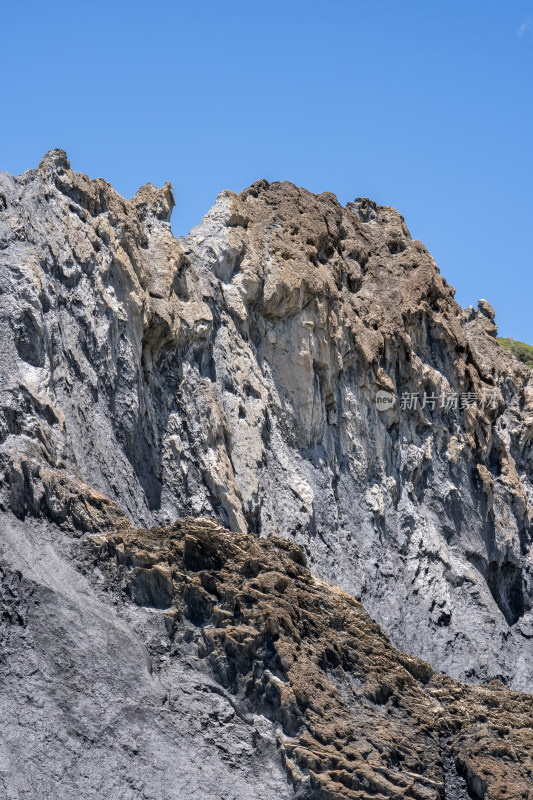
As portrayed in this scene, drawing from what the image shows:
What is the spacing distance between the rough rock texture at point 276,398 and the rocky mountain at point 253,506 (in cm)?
8

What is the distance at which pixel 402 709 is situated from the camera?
22375 mm

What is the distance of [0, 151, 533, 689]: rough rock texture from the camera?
→ 25.3m

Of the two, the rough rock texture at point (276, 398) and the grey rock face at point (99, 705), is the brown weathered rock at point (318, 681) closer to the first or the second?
the grey rock face at point (99, 705)

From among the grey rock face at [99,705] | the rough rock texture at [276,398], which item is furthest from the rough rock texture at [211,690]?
the rough rock texture at [276,398]

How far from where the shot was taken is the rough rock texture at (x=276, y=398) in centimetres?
2534

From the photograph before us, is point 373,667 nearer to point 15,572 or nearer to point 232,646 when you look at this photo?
point 232,646

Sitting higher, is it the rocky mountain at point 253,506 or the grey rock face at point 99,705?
the rocky mountain at point 253,506

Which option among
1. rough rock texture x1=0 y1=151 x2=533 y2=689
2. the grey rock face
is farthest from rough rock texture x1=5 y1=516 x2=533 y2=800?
rough rock texture x1=0 y1=151 x2=533 y2=689

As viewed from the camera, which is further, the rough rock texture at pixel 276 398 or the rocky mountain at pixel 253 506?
the rough rock texture at pixel 276 398

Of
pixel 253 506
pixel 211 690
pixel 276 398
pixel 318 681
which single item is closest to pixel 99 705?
pixel 211 690

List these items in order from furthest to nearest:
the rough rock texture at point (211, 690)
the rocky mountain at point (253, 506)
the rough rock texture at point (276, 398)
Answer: the rough rock texture at point (276, 398) → the rocky mountain at point (253, 506) → the rough rock texture at point (211, 690)

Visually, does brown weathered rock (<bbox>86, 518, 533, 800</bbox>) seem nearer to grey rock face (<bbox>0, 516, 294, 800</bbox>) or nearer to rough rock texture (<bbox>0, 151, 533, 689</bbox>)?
grey rock face (<bbox>0, 516, 294, 800</bbox>)

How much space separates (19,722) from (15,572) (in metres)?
2.68

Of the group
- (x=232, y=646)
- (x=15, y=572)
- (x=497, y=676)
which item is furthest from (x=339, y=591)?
(x=497, y=676)
